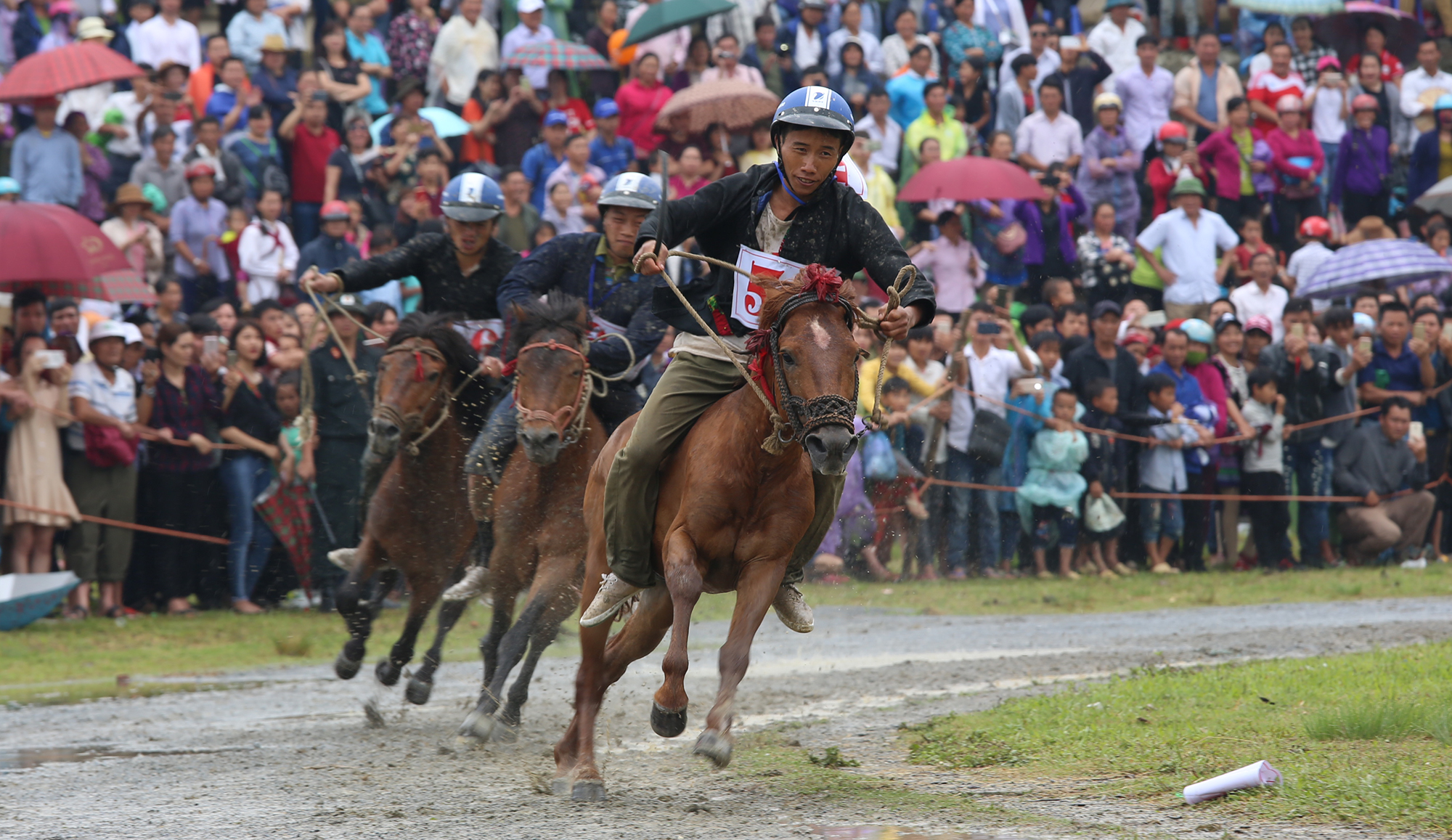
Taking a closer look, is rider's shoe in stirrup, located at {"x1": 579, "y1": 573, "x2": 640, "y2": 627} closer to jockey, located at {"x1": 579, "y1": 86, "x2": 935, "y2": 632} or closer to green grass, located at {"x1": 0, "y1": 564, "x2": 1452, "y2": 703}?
jockey, located at {"x1": 579, "y1": 86, "x2": 935, "y2": 632}

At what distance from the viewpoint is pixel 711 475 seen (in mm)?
6668

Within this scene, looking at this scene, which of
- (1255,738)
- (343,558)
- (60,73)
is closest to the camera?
(1255,738)

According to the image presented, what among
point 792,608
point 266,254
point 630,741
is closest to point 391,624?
point 266,254

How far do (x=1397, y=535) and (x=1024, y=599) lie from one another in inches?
185

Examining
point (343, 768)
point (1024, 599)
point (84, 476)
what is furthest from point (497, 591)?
point (1024, 599)

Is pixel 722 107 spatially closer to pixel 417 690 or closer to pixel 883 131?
pixel 883 131

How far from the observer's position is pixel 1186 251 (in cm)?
1884

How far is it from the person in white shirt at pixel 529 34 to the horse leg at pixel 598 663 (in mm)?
13119

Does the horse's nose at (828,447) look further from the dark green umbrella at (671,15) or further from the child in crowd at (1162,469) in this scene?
the dark green umbrella at (671,15)

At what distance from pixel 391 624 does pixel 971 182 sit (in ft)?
26.5

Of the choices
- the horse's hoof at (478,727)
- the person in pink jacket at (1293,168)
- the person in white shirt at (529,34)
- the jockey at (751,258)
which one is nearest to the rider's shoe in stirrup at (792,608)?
the jockey at (751,258)

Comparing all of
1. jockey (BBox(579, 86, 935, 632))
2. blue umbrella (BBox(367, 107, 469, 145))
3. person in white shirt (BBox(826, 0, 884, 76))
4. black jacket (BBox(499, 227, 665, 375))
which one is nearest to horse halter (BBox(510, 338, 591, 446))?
black jacket (BBox(499, 227, 665, 375))

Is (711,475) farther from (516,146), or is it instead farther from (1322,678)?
(516,146)

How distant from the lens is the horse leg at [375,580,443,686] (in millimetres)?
9883
